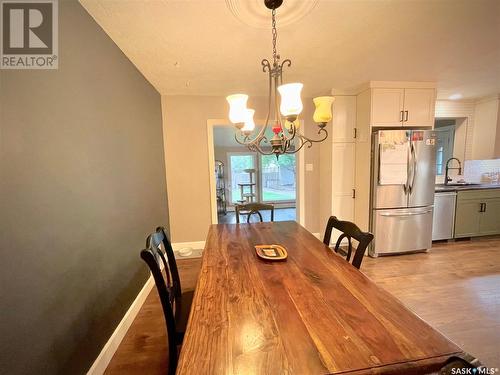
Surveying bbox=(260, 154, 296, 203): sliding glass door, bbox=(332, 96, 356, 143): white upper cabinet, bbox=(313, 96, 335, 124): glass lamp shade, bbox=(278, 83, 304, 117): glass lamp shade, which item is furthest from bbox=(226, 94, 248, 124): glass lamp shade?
bbox=(260, 154, 296, 203): sliding glass door

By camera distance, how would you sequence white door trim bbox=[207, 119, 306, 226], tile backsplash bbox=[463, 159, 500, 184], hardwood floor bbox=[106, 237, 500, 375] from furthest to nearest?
tile backsplash bbox=[463, 159, 500, 184]
white door trim bbox=[207, 119, 306, 226]
hardwood floor bbox=[106, 237, 500, 375]

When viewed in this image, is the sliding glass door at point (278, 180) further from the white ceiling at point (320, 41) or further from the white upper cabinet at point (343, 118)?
the white ceiling at point (320, 41)

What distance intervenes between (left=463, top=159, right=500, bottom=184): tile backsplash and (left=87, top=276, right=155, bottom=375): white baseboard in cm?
536

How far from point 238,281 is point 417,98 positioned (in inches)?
132

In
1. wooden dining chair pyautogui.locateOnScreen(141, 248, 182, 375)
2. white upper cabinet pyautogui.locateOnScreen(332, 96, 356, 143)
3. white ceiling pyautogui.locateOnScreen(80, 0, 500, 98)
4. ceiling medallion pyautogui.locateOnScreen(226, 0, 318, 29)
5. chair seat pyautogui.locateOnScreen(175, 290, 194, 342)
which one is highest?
white ceiling pyautogui.locateOnScreen(80, 0, 500, 98)

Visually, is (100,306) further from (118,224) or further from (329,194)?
(329,194)

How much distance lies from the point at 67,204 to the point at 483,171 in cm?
585

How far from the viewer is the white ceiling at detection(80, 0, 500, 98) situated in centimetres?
143

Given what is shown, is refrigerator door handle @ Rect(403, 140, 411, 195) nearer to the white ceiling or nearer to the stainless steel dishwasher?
the stainless steel dishwasher

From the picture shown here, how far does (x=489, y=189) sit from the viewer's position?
338 cm

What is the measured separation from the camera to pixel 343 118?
3121 millimetres

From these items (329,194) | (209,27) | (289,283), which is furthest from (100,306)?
(329,194)

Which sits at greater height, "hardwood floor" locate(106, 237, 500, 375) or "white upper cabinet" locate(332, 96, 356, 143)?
"white upper cabinet" locate(332, 96, 356, 143)

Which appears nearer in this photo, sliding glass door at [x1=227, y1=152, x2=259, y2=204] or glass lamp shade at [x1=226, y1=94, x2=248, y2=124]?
glass lamp shade at [x1=226, y1=94, x2=248, y2=124]
